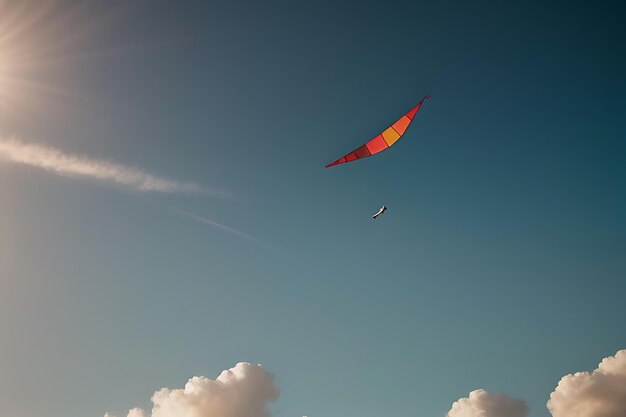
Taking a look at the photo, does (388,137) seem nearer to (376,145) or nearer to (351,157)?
(376,145)

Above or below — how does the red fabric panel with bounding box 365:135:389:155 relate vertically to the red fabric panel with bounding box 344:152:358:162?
above

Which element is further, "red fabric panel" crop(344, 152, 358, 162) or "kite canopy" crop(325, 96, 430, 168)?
"kite canopy" crop(325, 96, 430, 168)

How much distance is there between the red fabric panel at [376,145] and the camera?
41.9m

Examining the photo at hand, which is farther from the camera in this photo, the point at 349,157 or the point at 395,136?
the point at 395,136

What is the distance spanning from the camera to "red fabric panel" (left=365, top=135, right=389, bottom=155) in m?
41.9

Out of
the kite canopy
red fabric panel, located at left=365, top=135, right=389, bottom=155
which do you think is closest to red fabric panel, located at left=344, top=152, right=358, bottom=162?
the kite canopy

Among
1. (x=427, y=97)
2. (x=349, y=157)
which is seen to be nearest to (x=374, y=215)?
(x=349, y=157)

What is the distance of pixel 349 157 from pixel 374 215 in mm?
6926

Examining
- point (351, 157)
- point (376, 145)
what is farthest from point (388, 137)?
point (351, 157)

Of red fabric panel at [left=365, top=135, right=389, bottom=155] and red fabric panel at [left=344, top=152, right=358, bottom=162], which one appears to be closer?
red fabric panel at [left=344, top=152, right=358, bottom=162]

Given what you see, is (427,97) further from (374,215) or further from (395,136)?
(374,215)

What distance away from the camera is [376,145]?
42344mm

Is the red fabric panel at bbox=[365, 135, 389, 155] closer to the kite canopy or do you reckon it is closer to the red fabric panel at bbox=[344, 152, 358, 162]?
the kite canopy

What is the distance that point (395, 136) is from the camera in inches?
1714
